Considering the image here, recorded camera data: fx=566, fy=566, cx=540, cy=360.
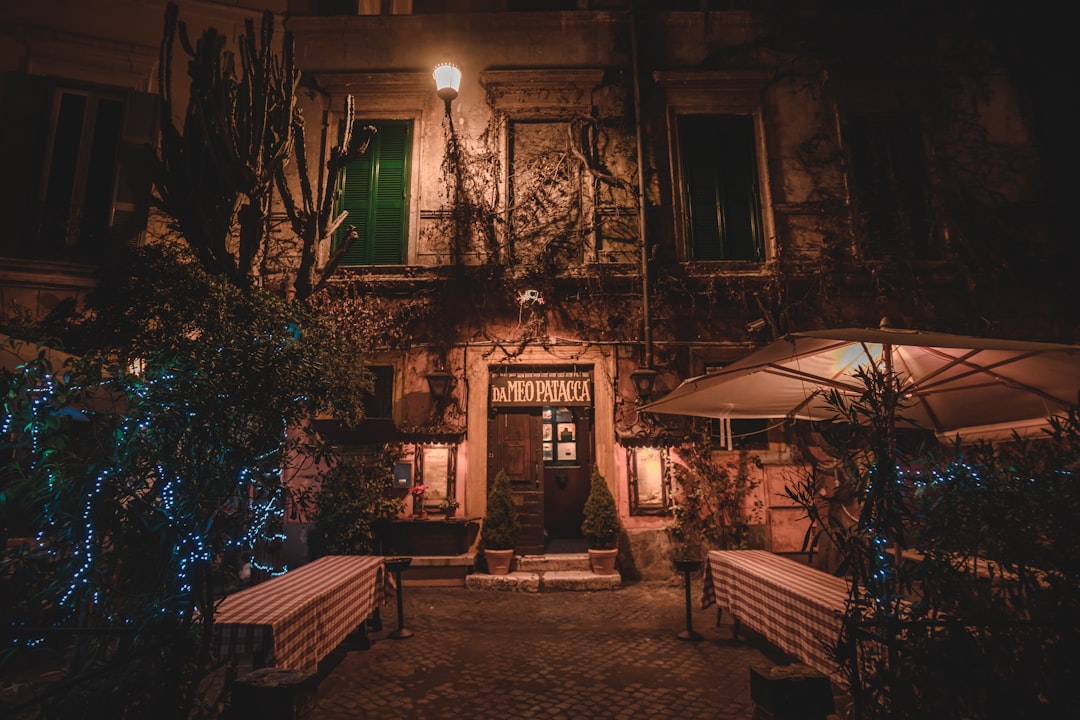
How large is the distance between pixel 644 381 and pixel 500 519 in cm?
317

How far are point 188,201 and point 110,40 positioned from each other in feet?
16.8

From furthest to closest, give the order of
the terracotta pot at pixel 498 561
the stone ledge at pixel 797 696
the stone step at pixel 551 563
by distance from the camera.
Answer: the stone step at pixel 551 563
the terracotta pot at pixel 498 561
the stone ledge at pixel 797 696

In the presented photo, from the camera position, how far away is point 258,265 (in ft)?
32.9

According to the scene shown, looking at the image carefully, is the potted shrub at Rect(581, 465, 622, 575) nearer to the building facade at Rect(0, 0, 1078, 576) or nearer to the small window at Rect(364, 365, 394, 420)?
the building facade at Rect(0, 0, 1078, 576)

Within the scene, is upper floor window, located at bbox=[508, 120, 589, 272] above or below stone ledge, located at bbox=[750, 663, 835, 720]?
above

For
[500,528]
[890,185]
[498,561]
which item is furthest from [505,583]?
[890,185]

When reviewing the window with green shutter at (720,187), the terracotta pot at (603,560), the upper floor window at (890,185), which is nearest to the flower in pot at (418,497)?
the terracotta pot at (603,560)

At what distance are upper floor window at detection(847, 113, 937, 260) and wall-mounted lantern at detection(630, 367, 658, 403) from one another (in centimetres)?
454

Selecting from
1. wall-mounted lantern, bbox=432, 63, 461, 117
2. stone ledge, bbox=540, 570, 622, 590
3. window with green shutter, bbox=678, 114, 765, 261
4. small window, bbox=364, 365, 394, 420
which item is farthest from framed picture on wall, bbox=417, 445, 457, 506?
wall-mounted lantern, bbox=432, 63, 461, 117

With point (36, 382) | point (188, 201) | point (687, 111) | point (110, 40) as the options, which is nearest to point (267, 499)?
point (36, 382)

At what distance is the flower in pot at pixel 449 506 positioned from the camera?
9070 millimetres

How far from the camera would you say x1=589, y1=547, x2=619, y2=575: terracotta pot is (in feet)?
28.4

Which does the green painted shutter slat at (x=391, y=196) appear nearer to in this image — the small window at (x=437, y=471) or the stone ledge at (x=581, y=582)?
the small window at (x=437, y=471)

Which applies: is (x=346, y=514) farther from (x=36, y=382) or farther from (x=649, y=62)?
(x=649, y=62)
